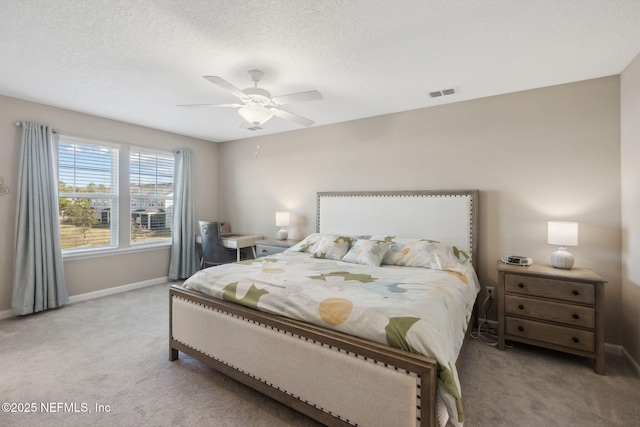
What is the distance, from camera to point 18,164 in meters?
3.37

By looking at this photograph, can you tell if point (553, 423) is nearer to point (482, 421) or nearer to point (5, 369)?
point (482, 421)

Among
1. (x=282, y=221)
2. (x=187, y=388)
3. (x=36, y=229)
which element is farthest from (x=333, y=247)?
(x=36, y=229)

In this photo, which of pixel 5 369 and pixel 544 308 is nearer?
pixel 5 369

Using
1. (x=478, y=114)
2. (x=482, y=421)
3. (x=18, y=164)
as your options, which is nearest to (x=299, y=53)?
(x=478, y=114)

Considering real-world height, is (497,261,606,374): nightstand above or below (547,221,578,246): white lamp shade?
below

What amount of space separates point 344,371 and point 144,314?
2.95 metres

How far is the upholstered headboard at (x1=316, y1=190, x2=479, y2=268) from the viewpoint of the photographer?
3.22 meters

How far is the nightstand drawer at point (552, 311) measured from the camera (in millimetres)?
2314

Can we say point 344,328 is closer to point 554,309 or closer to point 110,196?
point 554,309

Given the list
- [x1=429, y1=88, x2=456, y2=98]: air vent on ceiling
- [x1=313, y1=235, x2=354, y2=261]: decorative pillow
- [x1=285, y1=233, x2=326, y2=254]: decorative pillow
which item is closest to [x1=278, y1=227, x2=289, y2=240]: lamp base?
[x1=285, y1=233, x2=326, y2=254]: decorative pillow

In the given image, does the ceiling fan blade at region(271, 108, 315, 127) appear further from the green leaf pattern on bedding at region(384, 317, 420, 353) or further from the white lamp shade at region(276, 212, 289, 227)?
the green leaf pattern on bedding at region(384, 317, 420, 353)

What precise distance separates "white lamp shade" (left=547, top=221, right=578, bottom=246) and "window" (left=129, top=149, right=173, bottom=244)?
5.21 m

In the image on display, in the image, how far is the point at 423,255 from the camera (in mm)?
2875

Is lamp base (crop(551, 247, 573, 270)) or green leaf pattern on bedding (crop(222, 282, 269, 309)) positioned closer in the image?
green leaf pattern on bedding (crop(222, 282, 269, 309))
